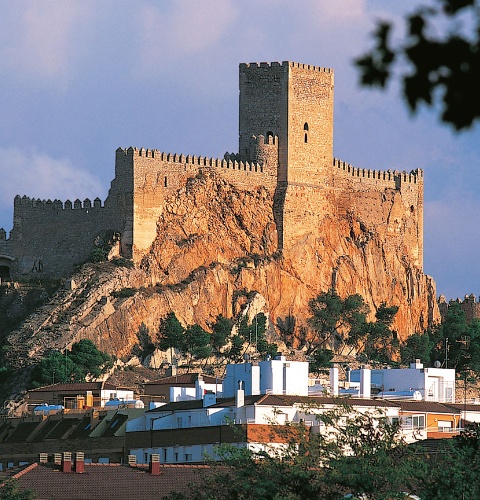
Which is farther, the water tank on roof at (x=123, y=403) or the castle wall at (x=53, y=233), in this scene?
the castle wall at (x=53, y=233)

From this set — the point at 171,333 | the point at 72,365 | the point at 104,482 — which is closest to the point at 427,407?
the point at 171,333

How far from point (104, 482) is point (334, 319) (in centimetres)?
3975

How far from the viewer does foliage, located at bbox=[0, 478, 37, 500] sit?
33.6 meters

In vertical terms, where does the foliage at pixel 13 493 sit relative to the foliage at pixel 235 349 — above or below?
below


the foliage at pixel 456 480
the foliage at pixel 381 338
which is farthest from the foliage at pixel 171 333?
the foliage at pixel 456 480

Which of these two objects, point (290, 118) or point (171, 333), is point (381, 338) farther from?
point (171, 333)

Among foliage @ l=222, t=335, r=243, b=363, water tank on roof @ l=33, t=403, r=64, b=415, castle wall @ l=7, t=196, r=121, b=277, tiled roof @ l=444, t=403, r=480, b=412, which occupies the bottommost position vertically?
water tank on roof @ l=33, t=403, r=64, b=415

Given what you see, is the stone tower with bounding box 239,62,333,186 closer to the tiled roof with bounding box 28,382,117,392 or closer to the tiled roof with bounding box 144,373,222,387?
the tiled roof with bounding box 144,373,222,387

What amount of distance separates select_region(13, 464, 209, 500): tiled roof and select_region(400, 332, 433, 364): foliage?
39.4 m

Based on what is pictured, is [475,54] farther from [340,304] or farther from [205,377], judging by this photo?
[340,304]

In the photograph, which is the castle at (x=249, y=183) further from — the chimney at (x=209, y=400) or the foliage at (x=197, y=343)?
the chimney at (x=209, y=400)

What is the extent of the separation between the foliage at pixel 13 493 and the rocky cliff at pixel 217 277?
37116 millimetres

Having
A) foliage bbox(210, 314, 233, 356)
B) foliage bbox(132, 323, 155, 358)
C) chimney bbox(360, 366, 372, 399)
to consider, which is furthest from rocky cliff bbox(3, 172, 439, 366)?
chimney bbox(360, 366, 372, 399)

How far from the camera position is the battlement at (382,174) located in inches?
3219
